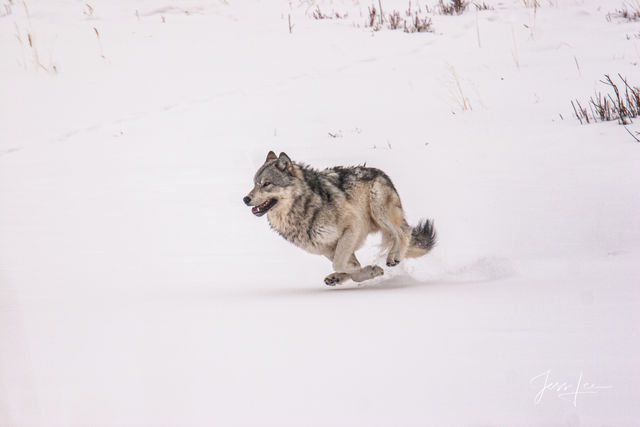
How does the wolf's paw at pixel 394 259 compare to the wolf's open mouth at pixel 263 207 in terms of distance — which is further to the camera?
the wolf's paw at pixel 394 259

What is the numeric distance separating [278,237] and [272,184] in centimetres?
110

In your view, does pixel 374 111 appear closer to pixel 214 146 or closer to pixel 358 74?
pixel 358 74

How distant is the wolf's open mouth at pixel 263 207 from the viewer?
4090mm

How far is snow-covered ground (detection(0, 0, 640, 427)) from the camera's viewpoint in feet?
8.75

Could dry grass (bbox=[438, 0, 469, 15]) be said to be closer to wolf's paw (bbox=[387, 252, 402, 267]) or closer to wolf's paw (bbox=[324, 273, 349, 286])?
wolf's paw (bbox=[387, 252, 402, 267])

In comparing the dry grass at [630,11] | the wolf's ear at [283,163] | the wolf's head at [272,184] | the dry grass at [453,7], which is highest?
the dry grass at [453,7]

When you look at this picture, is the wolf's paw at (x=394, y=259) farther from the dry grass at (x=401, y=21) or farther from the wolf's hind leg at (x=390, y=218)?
the dry grass at (x=401, y=21)

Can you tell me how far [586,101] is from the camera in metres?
6.46

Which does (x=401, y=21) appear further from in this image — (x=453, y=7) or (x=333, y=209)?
(x=333, y=209)

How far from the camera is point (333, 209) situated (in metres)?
4.28

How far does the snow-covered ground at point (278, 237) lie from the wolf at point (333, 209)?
8.1 inches
